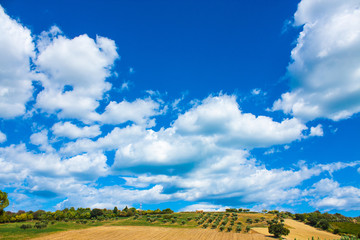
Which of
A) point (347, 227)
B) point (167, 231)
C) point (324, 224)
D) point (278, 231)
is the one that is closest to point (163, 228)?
point (167, 231)

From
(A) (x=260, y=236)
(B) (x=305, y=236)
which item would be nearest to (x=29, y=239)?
(A) (x=260, y=236)

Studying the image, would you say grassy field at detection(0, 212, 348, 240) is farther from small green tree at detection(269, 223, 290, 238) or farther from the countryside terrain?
small green tree at detection(269, 223, 290, 238)

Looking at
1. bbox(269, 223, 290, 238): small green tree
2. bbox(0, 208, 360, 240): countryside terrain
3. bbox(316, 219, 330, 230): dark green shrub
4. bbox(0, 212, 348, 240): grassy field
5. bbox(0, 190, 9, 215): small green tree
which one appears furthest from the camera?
bbox(316, 219, 330, 230): dark green shrub

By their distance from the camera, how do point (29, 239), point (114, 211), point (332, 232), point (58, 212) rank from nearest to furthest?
1. point (29, 239)
2. point (332, 232)
3. point (58, 212)
4. point (114, 211)

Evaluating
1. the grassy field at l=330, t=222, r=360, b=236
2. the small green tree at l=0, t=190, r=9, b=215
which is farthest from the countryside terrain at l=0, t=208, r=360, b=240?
the small green tree at l=0, t=190, r=9, b=215

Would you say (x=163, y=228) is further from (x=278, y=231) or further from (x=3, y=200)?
(x=3, y=200)

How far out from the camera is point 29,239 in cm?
5169

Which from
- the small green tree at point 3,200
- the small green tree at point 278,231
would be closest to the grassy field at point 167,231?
the small green tree at point 278,231

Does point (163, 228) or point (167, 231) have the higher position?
point (163, 228)

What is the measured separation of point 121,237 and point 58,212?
211ft

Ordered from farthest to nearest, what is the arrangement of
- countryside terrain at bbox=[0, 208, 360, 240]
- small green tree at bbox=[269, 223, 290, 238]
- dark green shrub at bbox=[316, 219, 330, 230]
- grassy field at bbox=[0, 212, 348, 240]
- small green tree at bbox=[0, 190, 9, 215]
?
dark green shrub at bbox=[316, 219, 330, 230] < small green tree at bbox=[0, 190, 9, 215] < countryside terrain at bbox=[0, 208, 360, 240] < small green tree at bbox=[269, 223, 290, 238] < grassy field at bbox=[0, 212, 348, 240]

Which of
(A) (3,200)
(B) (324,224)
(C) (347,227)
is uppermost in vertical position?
(A) (3,200)

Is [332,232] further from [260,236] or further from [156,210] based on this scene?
[156,210]

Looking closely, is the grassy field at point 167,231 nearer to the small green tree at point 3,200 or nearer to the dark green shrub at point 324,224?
the dark green shrub at point 324,224
